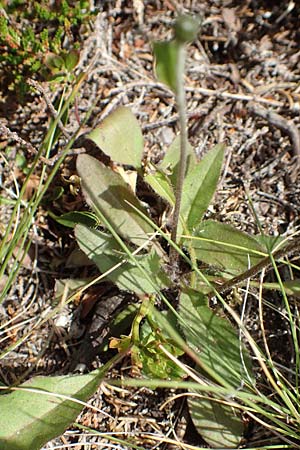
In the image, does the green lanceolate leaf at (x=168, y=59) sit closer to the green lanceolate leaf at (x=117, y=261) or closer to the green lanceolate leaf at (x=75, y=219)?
the green lanceolate leaf at (x=117, y=261)

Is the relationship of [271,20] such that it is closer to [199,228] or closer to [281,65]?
[281,65]

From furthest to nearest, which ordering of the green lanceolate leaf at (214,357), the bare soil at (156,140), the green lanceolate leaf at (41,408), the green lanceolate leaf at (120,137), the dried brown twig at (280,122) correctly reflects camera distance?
the dried brown twig at (280,122) < the green lanceolate leaf at (120,137) < the bare soil at (156,140) < the green lanceolate leaf at (214,357) < the green lanceolate leaf at (41,408)

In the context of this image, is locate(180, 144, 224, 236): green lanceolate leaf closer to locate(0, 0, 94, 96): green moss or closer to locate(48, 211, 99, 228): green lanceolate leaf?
locate(48, 211, 99, 228): green lanceolate leaf

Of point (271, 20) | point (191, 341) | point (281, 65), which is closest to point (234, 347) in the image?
point (191, 341)

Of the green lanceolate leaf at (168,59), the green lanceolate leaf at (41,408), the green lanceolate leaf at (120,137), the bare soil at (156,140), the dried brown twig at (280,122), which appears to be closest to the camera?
the green lanceolate leaf at (168,59)

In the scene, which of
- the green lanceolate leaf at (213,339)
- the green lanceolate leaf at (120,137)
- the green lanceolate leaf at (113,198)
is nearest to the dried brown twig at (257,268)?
the green lanceolate leaf at (213,339)

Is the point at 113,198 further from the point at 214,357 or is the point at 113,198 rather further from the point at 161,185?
the point at 214,357
